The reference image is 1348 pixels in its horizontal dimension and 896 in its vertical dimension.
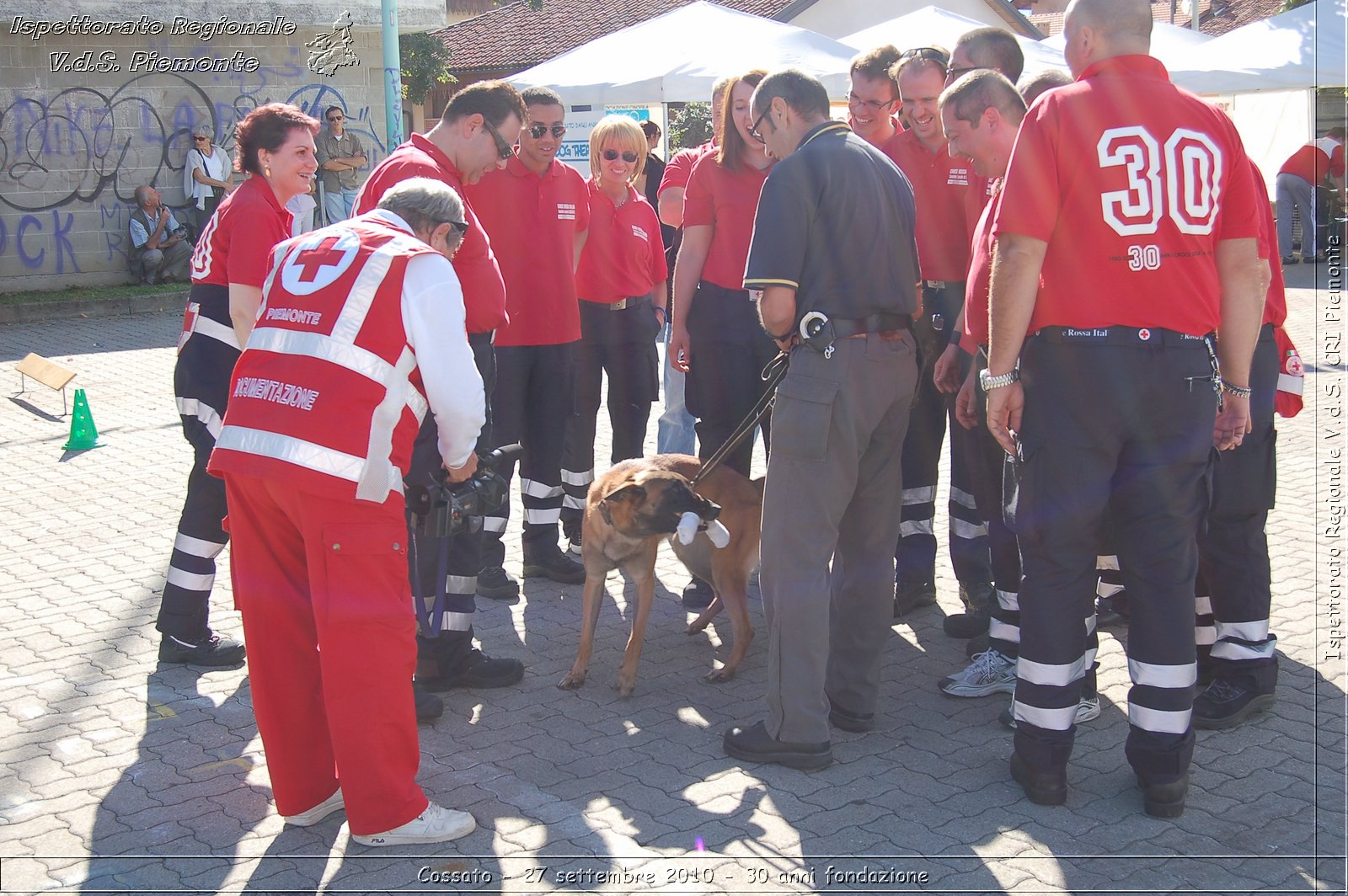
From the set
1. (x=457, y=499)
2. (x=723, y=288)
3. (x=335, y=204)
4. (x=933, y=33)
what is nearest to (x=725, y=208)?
(x=723, y=288)

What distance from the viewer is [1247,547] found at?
432 cm

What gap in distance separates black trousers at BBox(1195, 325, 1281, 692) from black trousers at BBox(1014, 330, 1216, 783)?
853 millimetres

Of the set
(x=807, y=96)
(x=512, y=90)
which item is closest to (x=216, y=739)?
(x=512, y=90)

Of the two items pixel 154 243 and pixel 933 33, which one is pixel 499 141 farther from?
pixel 154 243

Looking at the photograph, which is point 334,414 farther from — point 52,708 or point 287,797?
point 52,708

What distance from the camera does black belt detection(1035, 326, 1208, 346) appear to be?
339cm

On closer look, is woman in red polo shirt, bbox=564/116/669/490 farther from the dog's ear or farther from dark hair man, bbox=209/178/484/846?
dark hair man, bbox=209/178/484/846

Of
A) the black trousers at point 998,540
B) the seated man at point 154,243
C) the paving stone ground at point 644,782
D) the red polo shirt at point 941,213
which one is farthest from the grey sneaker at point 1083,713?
the seated man at point 154,243

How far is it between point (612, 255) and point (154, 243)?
11740 mm

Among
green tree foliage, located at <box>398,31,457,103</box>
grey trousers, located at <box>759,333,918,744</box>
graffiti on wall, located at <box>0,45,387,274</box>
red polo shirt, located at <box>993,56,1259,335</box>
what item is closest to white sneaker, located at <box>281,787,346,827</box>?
grey trousers, located at <box>759,333,918,744</box>

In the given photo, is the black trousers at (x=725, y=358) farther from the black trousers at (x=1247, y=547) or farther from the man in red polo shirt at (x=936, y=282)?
the black trousers at (x=1247, y=547)

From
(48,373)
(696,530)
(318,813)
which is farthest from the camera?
(48,373)

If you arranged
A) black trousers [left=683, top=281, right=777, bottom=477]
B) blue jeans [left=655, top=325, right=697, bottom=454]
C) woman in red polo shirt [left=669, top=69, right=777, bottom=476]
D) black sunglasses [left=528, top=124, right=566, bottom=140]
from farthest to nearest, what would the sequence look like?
blue jeans [left=655, top=325, right=697, bottom=454], black sunglasses [left=528, top=124, right=566, bottom=140], black trousers [left=683, top=281, right=777, bottom=477], woman in red polo shirt [left=669, top=69, right=777, bottom=476]

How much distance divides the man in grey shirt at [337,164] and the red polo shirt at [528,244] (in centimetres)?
1105
